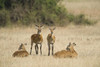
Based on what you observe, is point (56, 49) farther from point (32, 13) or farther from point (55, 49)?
point (32, 13)

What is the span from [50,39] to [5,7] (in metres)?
13.0

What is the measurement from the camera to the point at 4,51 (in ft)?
48.7

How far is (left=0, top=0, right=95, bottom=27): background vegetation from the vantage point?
25.5 m

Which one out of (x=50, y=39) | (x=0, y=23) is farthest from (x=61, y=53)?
(x=0, y=23)

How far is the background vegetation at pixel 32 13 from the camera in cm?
2545

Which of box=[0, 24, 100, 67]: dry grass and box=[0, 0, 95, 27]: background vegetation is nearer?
box=[0, 24, 100, 67]: dry grass

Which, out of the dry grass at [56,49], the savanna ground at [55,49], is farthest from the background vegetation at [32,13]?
the dry grass at [56,49]

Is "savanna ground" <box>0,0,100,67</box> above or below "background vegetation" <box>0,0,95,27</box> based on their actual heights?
below

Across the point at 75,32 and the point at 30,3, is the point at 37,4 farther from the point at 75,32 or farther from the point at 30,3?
the point at 75,32

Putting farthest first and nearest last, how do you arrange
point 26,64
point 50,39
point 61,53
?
point 50,39, point 61,53, point 26,64

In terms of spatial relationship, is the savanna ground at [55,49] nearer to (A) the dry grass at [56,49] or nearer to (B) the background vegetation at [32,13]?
(A) the dry grass at [56,49]

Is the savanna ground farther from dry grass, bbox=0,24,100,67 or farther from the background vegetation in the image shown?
the background vegetation

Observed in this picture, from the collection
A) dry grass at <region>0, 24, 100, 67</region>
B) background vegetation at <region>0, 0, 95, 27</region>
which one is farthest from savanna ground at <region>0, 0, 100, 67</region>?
background vegetation at <region>0, 0, 95, 27</region>

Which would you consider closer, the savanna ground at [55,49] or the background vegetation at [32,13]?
the savanna ground at [55,49]
